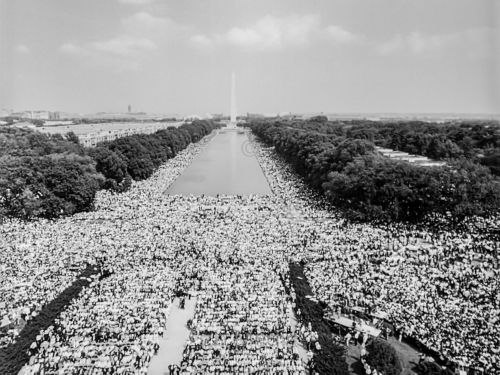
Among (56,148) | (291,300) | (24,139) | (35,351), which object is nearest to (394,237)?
(291,300)

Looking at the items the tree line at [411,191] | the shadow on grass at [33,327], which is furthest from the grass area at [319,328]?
the tree line at [411,191]

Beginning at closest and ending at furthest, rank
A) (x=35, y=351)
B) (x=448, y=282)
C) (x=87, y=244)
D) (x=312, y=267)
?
1. (x=35, y=351)
2. (x=448, y=282)
3. (x=312, y=267)
4. (x=87, y=244)

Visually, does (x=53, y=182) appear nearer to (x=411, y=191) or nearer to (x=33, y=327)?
(x=33, y=327)

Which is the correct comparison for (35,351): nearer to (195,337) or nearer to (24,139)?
(195,337)

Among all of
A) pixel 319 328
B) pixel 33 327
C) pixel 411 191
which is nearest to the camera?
pixel 33 327

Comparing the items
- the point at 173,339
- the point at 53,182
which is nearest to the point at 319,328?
the point at 173,339

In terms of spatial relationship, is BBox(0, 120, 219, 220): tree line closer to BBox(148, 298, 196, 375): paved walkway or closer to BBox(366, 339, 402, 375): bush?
BBox(148, 298, 196, 375): paved walkway
